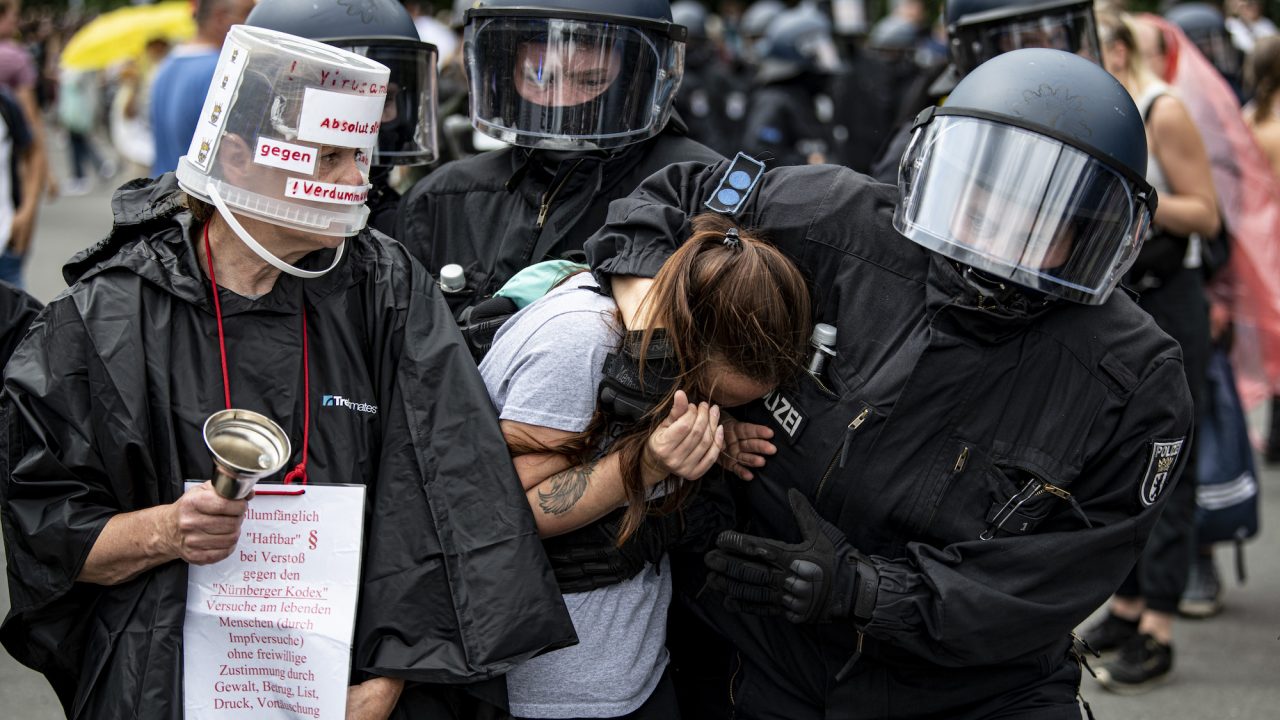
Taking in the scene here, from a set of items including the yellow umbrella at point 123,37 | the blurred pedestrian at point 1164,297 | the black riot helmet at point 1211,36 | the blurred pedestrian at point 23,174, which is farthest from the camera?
the yellow umbrella at point 123,37

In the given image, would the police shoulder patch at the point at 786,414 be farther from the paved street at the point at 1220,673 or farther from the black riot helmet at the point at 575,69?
the paved street at the point at 1220,673

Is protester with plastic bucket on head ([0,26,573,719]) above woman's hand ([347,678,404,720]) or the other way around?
above

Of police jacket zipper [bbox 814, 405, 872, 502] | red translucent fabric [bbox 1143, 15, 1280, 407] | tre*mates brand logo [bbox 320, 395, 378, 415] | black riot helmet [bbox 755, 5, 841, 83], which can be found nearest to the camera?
tre*mates brand logo [bbox 320, 395, 378, 415]

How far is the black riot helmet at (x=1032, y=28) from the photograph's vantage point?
A: 12.5 ft

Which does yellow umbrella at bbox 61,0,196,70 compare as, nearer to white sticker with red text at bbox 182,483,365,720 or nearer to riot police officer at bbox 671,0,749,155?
riot police officer at bbox 671,0,749,155

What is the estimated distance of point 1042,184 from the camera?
2418mm

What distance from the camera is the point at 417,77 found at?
3342 millimetres

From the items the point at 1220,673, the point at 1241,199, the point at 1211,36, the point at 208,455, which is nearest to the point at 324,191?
the point at 208,455

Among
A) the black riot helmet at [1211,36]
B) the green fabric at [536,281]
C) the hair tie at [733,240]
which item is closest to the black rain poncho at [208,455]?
the green fabric at [536,281]

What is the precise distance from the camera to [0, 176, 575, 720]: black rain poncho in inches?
85.8

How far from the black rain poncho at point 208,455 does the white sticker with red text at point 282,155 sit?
0.20 meters

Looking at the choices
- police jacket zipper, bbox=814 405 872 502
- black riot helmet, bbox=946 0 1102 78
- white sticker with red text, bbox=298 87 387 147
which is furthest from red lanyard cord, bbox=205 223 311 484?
black riot helmet, bbox=946 0 1102 78

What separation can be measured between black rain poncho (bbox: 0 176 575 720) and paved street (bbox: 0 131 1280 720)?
2376 mm

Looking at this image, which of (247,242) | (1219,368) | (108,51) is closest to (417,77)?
(247,242)
